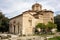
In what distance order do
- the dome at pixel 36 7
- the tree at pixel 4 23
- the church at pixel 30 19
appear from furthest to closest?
the tree at pixel 4 23 < the dome at pixel 36 7 < the church at pixel 30 19

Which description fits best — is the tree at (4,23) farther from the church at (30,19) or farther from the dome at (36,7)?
the dome at (36,7)

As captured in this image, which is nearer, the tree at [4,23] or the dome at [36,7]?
the dome at [36,7]

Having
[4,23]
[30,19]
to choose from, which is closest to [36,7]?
[30,19]

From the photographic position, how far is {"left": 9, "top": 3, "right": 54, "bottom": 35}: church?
37781mm

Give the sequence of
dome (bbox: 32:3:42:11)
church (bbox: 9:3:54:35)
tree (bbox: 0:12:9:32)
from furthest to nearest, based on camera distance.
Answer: tree (bbox: 0:12:9:32) → dome (bbox: 32:3:42:11) → church (bbox: 9:3:54:35)

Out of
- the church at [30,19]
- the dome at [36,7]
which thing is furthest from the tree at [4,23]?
the dome at [36,7]

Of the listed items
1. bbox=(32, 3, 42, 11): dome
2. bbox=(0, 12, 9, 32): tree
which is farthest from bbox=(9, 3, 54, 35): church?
bbox=(0, 12, 9, 32): tree

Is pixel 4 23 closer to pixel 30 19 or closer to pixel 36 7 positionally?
pixel 36 7

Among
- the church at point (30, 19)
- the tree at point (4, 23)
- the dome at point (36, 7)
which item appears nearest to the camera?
the church at point (30, 19)

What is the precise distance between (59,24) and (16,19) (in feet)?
39.6

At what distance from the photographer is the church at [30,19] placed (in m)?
37.8

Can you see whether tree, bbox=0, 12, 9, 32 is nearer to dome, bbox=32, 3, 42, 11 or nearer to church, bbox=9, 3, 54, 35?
church, bbox=9, 3, 54, 35

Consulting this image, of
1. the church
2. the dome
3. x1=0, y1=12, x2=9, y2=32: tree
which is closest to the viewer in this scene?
the church

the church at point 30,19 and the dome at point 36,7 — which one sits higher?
the dome at point 36,7
